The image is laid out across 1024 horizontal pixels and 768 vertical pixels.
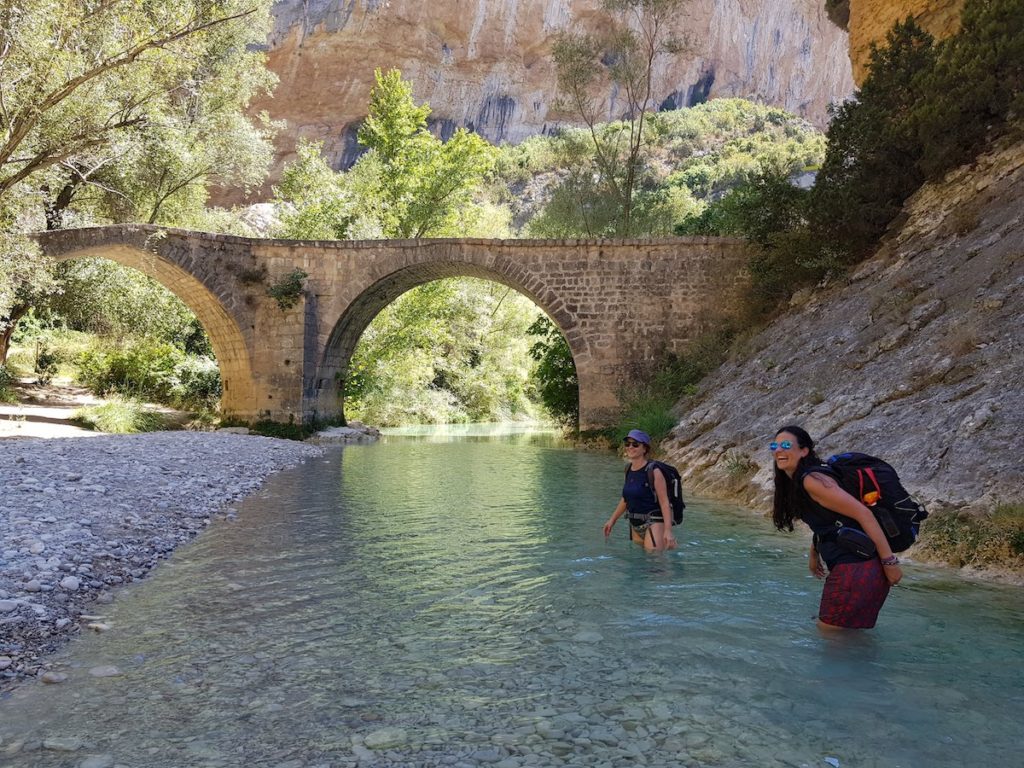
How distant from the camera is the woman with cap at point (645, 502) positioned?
5.87m

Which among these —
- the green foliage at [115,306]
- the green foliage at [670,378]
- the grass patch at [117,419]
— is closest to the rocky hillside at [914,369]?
the green foliage at [670,378]

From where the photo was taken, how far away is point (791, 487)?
382cm

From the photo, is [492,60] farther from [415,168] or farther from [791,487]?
[791,487]

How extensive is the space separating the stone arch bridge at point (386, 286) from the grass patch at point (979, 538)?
1194 cm

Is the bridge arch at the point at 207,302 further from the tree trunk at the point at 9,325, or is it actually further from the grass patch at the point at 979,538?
the grass patch at the point at 979,538

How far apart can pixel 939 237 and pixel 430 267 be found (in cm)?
1113

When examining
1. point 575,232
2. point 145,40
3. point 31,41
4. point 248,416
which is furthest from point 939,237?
point 575,232

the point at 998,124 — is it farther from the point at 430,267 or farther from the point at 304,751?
the point at 304,751

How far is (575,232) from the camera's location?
2980cm

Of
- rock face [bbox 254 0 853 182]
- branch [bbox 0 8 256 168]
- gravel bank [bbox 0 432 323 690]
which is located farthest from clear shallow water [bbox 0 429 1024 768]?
rock face [bbox 254 0 853 182]

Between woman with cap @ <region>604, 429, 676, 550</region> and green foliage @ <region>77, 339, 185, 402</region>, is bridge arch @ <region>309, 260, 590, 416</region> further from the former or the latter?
woman with cap @ <region>604, 429, 676, 550</region>

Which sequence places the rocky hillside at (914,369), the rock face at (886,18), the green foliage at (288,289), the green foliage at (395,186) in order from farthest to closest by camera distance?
the green foliage at (395,186) < the green foliage at (288,289) < the rock face at (886,18) < the rocky hillside at (914,369)

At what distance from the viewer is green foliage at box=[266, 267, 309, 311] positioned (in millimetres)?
18391

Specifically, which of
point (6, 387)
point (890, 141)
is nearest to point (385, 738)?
point (890, 141)
